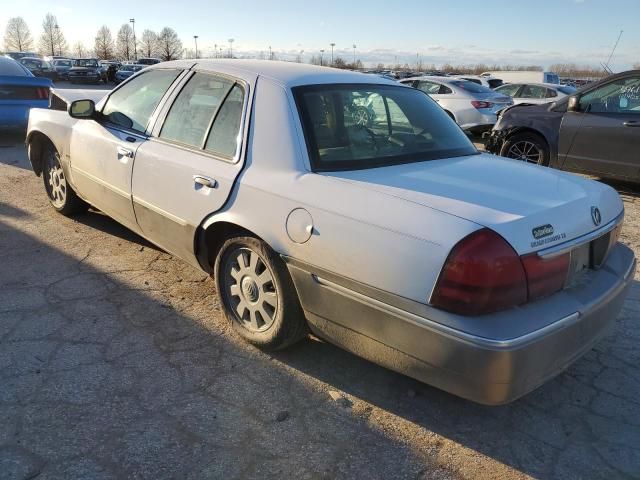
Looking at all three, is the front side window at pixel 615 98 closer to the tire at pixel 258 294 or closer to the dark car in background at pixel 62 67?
the tire at pixel 258 294

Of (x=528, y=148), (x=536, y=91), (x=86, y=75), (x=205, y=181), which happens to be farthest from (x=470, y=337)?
(x=86, y=75)

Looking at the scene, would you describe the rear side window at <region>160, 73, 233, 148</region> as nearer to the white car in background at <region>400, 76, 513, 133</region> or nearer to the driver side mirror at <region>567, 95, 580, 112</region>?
the driver side mirror at <region>567, 95, 580, 112</region>

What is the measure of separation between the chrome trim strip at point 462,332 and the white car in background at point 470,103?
10.2 metres

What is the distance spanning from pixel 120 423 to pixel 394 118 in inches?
88.4

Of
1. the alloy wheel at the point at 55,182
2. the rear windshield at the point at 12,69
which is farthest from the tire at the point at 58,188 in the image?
the rear windshield at the point at 12,69

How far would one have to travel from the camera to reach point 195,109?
3.41m

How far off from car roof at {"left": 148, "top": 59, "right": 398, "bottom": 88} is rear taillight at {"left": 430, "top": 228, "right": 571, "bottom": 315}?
4.87ft

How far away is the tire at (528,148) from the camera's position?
772 cm

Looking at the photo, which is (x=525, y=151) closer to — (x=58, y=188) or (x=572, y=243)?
(x=572, y=243)

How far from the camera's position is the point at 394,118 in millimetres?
3287

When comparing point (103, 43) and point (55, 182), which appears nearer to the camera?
point (55, 182)

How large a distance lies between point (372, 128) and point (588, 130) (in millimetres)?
5175

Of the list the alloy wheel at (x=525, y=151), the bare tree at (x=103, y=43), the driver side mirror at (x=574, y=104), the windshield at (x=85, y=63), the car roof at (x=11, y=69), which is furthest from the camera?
the bare tree at (x=103, y=43)

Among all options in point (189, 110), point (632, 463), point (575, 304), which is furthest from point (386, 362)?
point (189, 110)
